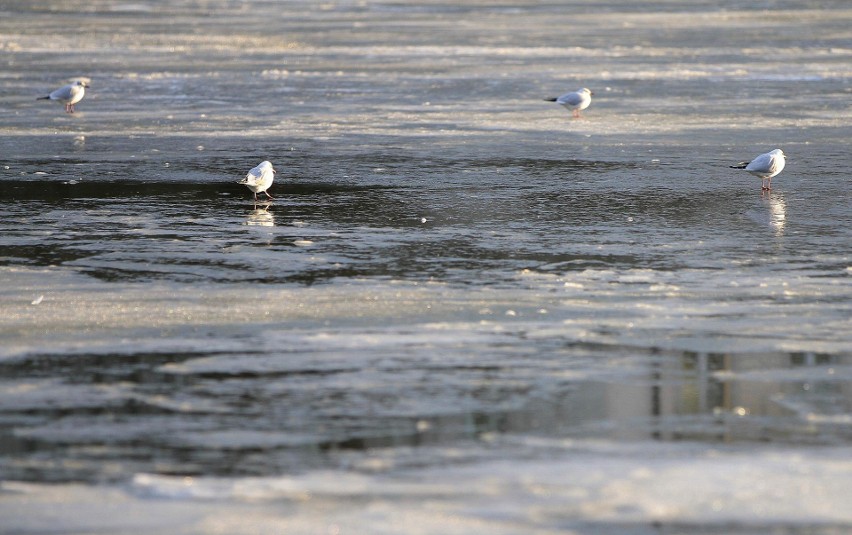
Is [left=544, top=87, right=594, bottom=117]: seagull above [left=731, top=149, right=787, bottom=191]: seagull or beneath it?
above

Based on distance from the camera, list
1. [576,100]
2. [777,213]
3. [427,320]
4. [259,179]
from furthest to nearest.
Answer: [576,100], [259,179], [777,213], [427,320]

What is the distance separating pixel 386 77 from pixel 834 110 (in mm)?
7339

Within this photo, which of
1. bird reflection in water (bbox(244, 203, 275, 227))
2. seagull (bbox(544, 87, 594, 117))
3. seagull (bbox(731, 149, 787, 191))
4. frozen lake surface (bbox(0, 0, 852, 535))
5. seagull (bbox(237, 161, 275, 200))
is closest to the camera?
frozen lake surface (bbox(0, 0, 852, 535))

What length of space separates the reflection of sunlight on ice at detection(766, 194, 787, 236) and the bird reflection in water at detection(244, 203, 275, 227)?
3602 mm

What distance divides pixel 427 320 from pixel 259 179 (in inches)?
167

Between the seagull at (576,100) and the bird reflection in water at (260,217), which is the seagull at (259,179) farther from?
the seagull at (576,100)

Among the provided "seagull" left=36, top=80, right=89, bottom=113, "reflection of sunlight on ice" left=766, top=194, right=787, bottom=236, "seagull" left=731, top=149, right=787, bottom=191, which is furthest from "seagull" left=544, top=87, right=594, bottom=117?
"seagull" left=36, top=80, right=89, bottom=113

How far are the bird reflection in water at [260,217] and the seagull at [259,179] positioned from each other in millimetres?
156

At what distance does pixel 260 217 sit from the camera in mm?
10891

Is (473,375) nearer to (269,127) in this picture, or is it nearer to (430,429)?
(430,429)

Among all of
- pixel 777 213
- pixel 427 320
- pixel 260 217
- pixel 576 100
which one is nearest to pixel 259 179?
pixel 260 217

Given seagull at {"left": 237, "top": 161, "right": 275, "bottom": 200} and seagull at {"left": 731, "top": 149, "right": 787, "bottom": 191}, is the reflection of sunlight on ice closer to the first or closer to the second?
seagull at {"left": 731, "top": 149, "right": 787, "bottom": 191}

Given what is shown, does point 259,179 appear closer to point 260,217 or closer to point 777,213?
point 260,217

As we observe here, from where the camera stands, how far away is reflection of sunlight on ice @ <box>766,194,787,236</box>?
1012 cm
